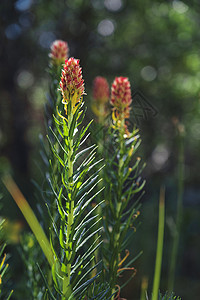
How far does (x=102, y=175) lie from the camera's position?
52 cm

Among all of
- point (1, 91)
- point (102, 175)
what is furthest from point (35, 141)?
point (102, 175)

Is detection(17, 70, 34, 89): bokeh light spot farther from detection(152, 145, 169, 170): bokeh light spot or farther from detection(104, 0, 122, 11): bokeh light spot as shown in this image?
detection(152, 145, 169, 170): bokeh light spot

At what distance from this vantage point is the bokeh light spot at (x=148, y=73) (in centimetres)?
366

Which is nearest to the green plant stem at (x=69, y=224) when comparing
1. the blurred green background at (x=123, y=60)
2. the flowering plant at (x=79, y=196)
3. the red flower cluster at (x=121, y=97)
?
the flowering plant at (x=79, y=196)

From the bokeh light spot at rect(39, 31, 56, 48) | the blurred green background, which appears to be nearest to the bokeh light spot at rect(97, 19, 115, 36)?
the blurred green background

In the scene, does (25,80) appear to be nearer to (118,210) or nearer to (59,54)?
(59,54)

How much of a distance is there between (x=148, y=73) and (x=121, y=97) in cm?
338

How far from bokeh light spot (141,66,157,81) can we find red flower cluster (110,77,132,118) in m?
3.23

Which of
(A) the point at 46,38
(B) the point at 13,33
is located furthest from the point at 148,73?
(B) the point at 13,33

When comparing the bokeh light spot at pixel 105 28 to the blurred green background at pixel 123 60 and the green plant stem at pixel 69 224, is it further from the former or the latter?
the green plant stem at pixel 69 224

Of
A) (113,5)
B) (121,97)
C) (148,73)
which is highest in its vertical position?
(113,5)

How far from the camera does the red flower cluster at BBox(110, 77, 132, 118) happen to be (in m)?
0.51

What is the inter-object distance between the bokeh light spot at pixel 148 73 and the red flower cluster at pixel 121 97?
3.23 metres

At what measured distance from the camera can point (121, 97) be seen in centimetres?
50
